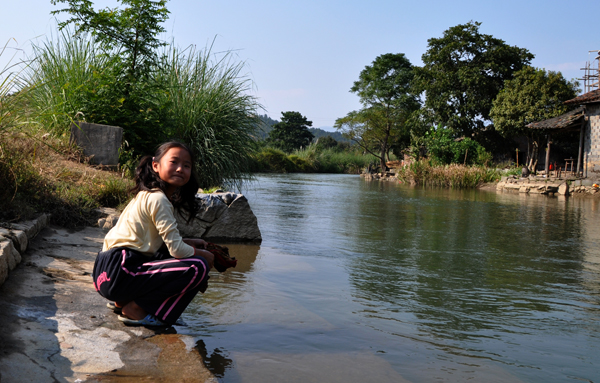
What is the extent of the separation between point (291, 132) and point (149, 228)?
5617 cm

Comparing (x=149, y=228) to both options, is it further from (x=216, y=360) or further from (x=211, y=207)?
(x=211, y=207)

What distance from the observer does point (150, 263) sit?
107 inches

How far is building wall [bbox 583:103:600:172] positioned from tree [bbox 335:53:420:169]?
20212mm

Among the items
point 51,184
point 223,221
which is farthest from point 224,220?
point 51,184

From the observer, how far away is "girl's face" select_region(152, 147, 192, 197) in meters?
2.87

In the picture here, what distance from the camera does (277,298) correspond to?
400 centimetres

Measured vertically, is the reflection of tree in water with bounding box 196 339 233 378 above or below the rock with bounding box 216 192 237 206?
below

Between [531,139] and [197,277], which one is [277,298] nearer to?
[197,277]

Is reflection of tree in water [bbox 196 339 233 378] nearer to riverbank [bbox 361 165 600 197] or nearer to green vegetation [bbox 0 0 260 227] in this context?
green vegetation [bbox 0 0 260 227]

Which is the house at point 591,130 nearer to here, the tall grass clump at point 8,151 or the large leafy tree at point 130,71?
the large leafy tree at point 130,71

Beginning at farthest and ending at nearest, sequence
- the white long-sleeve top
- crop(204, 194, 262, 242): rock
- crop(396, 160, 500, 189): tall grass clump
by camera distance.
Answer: crop(396, 160, 500, 189): tall grass clump < crop(204, 194, 262, 242): rock < the white long-sleeve top


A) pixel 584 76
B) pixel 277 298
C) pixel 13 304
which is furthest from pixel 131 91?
pixel 584 76

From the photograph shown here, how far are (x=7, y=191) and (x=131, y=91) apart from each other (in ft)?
15.3

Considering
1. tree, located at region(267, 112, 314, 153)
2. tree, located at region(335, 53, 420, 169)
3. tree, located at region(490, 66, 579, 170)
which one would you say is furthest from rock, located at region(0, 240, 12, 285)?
tree, located at region(267, 112, 314, 153)
